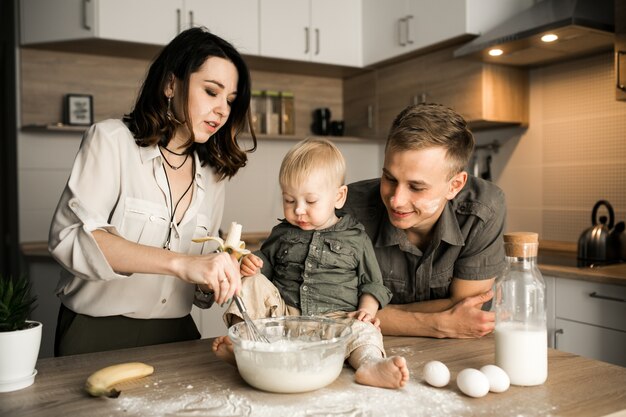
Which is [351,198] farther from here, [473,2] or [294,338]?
Answer: [473,2]

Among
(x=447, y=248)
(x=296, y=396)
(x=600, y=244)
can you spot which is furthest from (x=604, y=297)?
(x=296, y=396)

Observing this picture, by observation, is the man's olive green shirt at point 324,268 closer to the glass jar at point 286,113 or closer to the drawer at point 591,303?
the drawer at point 591,303

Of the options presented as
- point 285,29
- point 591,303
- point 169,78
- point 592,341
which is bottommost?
point 592,341

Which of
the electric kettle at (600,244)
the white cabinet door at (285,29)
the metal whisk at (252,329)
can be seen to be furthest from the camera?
the white cabinet door at (285,29)

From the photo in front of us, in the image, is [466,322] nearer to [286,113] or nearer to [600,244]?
[600,244]

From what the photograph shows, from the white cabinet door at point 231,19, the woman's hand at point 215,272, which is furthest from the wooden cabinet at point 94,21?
the woman's hand at point 215,272

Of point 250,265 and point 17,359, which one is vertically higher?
point 250,265

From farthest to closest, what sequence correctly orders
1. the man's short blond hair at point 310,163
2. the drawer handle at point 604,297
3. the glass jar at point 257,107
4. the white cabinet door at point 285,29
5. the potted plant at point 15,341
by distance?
the glass jar at point 257,107
the white cabinet door at point 285,29
the drawer handle at point 604,297
the man's short blond hair at point 310,163
the potted plant at point 15,341

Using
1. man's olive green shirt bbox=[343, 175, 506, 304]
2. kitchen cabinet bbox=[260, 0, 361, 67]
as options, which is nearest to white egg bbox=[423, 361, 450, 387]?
man's olive green shirt bbox=[343, 175, 506, 304]

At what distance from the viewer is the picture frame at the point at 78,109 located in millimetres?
3498

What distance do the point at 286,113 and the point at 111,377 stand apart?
10.8 ft

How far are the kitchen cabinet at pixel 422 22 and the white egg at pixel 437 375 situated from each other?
2560 millimetres

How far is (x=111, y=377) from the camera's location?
1.06m

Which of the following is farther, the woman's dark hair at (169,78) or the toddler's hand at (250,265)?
the woman's dark hair at (169,78)
